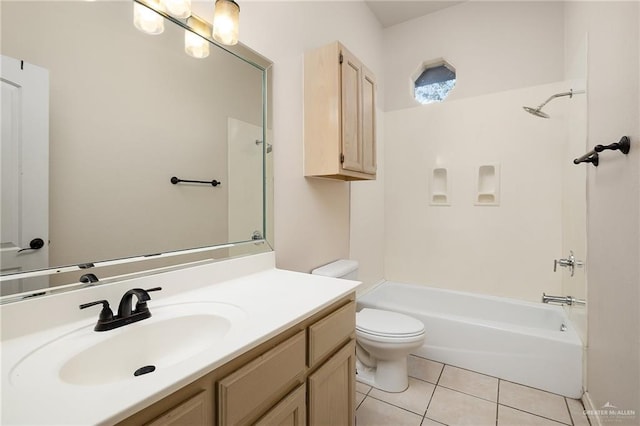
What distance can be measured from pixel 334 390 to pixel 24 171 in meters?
1.22

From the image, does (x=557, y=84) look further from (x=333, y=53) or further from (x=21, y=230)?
(x=21, y=230)

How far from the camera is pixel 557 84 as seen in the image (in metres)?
2.29

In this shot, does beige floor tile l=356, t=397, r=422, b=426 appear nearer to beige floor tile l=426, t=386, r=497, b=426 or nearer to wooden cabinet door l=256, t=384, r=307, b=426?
beige floor tile l=426, t=386, r=497, b=426

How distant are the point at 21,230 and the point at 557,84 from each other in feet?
10.7

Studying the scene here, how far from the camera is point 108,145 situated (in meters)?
0.97

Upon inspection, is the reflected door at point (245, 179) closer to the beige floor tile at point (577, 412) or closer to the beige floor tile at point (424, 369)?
the beige floor tile at point (424, 369)

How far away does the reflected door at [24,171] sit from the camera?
77 cm

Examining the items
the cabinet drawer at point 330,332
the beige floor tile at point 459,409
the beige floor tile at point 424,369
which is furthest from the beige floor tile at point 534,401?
the cabinet drawer at point 330,332

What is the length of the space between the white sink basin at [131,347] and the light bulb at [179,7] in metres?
1.10

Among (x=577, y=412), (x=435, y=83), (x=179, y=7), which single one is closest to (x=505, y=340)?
(x=577, y=412)

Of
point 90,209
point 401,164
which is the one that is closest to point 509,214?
point 401,164

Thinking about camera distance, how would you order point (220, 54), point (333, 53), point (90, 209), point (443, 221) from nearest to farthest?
point (90, 209), point (220, 54), point (333, 53), point (443, 221)

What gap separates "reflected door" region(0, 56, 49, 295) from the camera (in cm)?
77

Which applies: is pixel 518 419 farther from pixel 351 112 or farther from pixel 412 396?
pixel 351 112
